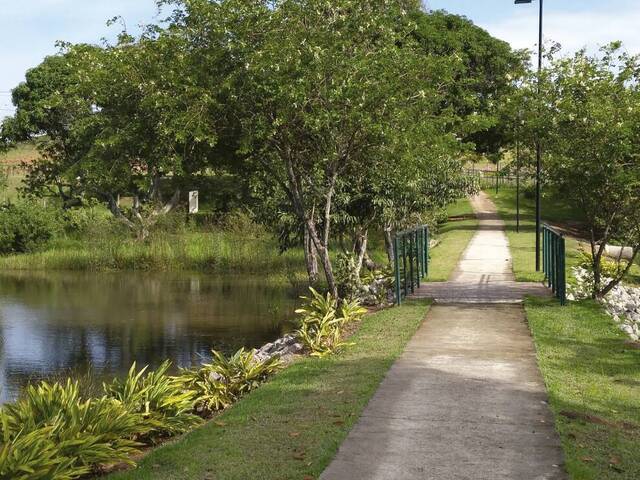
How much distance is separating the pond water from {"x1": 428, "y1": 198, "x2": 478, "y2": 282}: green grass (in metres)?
4.23

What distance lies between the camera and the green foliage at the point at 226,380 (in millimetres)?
10742

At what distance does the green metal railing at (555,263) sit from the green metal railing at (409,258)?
113 inches

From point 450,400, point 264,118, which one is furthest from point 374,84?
point 450,400

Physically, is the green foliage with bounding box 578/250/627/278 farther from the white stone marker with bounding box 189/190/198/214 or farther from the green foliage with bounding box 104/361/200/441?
the white stone marker with bounding box 189/190/198/214

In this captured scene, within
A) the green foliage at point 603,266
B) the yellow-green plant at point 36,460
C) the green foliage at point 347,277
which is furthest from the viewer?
the green foliage at point 603,266

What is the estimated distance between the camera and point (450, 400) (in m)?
9.19

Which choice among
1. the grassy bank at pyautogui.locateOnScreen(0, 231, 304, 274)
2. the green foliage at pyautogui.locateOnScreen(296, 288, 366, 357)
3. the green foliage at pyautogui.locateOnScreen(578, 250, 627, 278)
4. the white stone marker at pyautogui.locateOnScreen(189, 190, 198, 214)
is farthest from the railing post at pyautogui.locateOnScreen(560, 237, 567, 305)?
the white stone marker at pyautogui.locateOnScreen(189, 190, 198, 214)

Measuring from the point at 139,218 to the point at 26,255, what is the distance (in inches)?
211

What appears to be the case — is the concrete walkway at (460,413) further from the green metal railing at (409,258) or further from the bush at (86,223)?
the bush at (86,223)

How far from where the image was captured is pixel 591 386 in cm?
1002

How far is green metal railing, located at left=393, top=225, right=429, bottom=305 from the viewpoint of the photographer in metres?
16.6

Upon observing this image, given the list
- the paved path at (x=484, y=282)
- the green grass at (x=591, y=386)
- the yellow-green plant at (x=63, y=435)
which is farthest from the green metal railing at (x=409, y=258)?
the yellow-green plant at (x=63, y=435)

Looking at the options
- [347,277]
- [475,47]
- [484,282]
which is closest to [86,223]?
[347,277]

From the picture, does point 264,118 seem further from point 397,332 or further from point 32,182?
point 32,182
